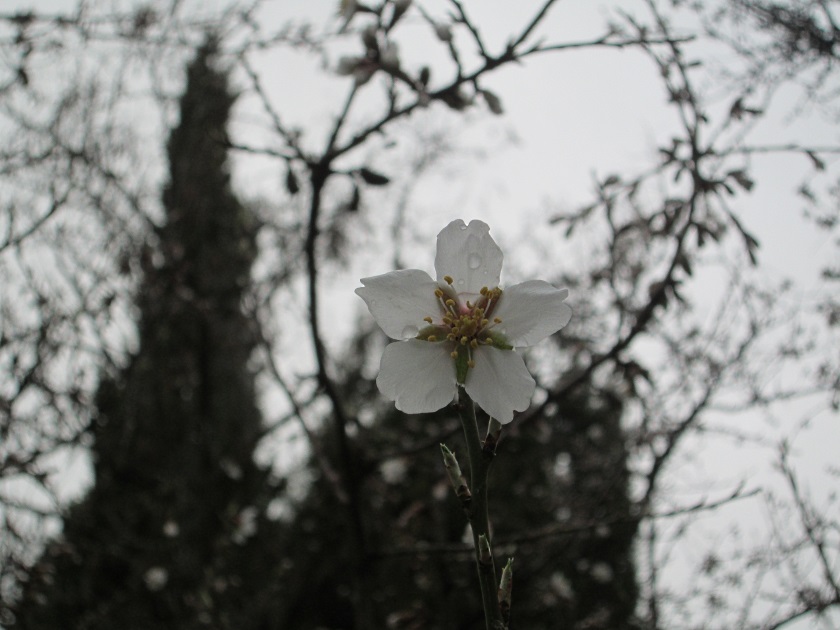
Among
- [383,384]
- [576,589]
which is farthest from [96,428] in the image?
[576,589]

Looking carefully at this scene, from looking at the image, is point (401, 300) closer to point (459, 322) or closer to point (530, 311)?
point (459, 322)

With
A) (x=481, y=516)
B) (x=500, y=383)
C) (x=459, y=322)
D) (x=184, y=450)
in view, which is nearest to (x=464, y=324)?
(x=459, y=322)

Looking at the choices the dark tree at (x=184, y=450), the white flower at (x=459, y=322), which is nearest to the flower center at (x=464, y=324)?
the white flower at (x=459, y=322)

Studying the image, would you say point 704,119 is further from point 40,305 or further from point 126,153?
point 126,153

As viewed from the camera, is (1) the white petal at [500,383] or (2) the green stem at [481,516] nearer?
(2) the green stem at [481,516]

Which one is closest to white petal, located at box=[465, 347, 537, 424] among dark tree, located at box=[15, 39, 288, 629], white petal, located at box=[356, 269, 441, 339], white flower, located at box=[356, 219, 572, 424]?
white flower, located at box=[356, 219, 572, 424]

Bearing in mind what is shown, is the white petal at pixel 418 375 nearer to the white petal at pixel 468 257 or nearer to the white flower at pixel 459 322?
the white flower at pixel 459 322
